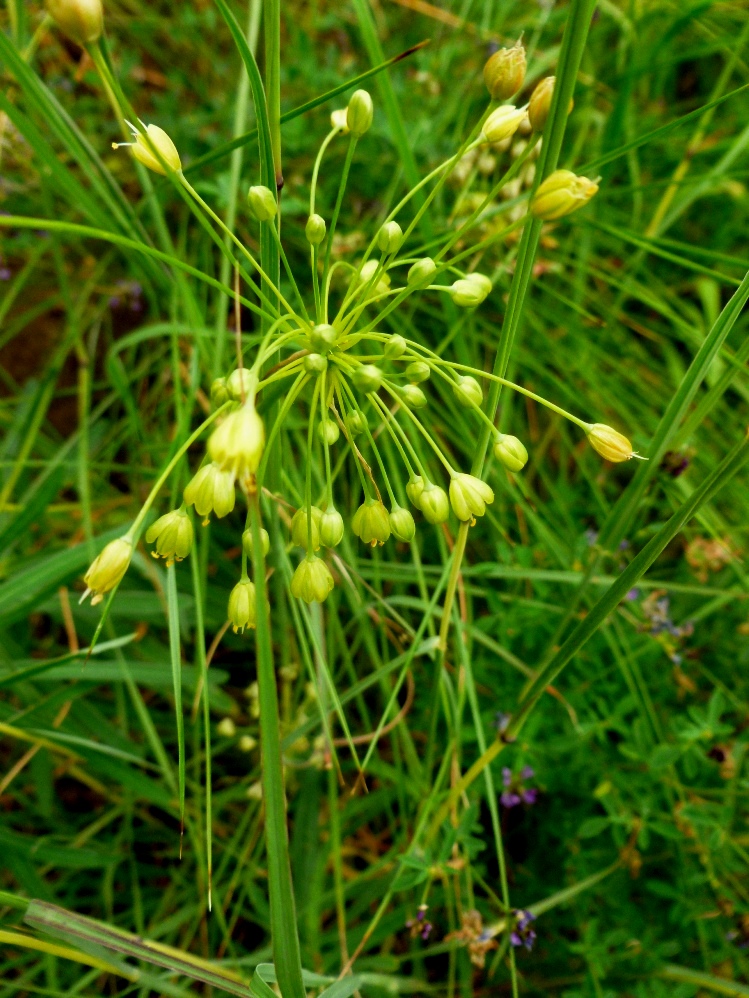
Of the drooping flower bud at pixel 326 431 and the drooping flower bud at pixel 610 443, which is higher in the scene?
the drooping flower bud at pixel 326 431

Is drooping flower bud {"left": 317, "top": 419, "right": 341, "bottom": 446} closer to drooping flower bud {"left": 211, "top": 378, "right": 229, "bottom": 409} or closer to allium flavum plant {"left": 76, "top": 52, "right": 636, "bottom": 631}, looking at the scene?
allium flavum plant {"left": 76, "top": 52, "right": 636, "bottom": 631}

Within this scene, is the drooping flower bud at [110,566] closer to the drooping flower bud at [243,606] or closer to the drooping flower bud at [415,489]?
the drooping flower bud at [243,606]

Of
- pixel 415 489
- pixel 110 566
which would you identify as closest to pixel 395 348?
pixel 415 489

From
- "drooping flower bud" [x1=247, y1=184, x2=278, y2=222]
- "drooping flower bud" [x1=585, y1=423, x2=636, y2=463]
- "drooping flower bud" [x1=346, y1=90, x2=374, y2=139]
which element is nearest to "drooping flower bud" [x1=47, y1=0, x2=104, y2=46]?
"drooping flower bud" [x1=247, y1=184, x2=278, y2=222]

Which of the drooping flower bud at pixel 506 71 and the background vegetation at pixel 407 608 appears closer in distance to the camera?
the drooping flower bud at pixel 506 71

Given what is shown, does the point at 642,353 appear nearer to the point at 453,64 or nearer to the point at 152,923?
the point at 453,64

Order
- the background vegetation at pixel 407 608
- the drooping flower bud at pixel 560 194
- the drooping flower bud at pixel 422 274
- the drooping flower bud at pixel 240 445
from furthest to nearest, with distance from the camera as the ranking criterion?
the background vegetation at pixel 407 608, the drooping flower bud at pixel 422 274, the drooping flower bud at pixel 560 194, the drooping flower bud at pixel 240 445

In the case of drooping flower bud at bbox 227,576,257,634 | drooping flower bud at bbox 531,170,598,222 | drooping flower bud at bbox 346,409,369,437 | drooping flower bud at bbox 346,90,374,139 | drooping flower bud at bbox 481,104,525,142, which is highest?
drooping flower bud at bbox 346,90,374,139

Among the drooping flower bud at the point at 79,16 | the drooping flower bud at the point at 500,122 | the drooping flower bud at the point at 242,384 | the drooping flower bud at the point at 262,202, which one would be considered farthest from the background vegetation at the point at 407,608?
the drooping flower bud at the point at 242,384
